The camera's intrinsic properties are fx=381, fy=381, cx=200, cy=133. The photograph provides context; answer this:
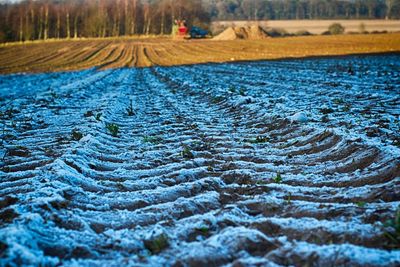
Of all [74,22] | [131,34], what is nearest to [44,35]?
[74,22]

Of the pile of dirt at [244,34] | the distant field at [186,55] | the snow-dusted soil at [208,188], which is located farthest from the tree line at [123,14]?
the snow-dusted soil at [208,188]

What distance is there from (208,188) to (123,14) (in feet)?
273

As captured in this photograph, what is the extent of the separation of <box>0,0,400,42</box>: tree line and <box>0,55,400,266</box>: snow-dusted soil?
2616 inches

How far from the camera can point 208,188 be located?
3799 millimetres

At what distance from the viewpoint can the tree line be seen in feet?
231

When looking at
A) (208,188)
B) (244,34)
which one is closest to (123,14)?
(244,34)

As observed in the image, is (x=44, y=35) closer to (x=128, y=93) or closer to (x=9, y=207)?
A: (x=128, y=93)

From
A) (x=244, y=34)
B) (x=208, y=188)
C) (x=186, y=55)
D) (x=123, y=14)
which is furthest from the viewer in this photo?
(x=123, y=14)

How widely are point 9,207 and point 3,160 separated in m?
1.97

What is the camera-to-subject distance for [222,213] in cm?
314

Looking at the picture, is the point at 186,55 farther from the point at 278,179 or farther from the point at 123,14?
the point at 123,14

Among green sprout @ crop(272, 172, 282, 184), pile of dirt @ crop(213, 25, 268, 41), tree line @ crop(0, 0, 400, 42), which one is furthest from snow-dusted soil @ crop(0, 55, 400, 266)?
tree line @ crop(0, 0, 400, 42)

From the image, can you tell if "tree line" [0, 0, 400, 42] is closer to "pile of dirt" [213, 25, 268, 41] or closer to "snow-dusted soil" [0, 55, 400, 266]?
"pile of dirt" [213, 25, 268, 41]

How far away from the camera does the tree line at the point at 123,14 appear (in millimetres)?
70375
